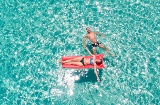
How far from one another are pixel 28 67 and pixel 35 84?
995 mm

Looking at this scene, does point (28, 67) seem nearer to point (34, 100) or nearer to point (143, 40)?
point (34, 100)

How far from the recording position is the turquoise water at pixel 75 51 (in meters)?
11.4

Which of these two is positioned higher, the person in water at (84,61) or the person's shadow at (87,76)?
the person in water at (84,61)

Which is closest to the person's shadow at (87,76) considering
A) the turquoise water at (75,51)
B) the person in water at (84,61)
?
the turquoise water at (75,51)

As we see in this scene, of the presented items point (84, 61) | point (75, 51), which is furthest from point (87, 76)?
point (75, 51)

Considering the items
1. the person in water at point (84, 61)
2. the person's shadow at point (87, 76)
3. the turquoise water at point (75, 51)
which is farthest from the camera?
the person's shadow at point (87, 76)

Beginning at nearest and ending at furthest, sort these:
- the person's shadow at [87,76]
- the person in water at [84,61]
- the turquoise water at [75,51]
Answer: the person in water at [84,61], the turquoise water at [75,51], the person's shadow at [87,76]

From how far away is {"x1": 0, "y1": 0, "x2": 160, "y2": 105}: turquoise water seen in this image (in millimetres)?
11383

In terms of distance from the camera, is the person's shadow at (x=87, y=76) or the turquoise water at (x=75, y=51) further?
the person's shadow at (x=87, y=76)

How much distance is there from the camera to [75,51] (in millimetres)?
12352

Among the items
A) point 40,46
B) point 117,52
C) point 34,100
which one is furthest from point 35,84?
point 117,52

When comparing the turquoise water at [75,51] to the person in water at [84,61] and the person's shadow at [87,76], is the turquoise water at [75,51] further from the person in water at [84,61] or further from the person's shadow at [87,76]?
the person in water at [84,61]

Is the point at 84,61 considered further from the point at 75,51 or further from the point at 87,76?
the point at 75,51

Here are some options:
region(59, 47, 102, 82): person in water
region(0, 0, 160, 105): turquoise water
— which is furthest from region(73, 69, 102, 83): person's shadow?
region(59, 47, 102, 82): person in water
